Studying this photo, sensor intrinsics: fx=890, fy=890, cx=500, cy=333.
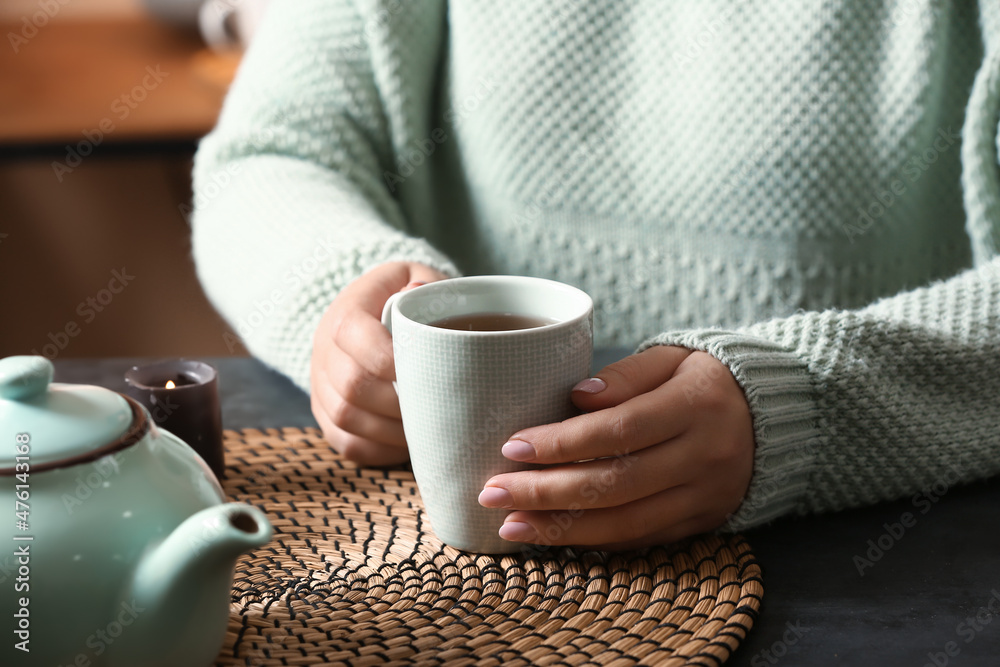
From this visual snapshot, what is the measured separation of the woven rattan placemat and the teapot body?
0.24 feet

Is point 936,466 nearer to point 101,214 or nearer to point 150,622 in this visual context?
point 150,622

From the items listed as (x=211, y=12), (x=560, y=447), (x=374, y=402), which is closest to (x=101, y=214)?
(x=211, y=12)

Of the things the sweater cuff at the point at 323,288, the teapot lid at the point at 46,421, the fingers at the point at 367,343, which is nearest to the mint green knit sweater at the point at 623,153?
the sweater cuff at the point at 323,288

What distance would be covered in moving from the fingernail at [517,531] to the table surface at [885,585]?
0.12 m

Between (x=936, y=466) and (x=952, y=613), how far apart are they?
15 centimetres

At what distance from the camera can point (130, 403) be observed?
1.34ft

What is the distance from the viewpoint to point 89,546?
37 cm

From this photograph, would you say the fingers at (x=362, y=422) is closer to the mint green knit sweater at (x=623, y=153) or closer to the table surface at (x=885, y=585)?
the mint green knit sweater at (x=623, y=153)

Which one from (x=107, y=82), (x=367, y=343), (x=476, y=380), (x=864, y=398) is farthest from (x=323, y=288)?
(x=107, y=82)

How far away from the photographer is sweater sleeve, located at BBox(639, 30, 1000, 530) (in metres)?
0.54

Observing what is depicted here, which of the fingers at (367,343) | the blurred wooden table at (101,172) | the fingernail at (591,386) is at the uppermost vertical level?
the fingernail at (591,386)

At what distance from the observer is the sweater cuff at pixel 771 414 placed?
0.54 meters

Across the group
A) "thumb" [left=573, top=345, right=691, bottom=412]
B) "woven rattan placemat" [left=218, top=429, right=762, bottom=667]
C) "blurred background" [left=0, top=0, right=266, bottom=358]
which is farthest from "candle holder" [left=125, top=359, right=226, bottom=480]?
"blurred background" [left=0, top=0, right=266, bottom=358]

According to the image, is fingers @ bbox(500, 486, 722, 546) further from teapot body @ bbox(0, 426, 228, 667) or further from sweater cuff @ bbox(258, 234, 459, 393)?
sweater cuff @ bbox(258, 234, 459, 393)
